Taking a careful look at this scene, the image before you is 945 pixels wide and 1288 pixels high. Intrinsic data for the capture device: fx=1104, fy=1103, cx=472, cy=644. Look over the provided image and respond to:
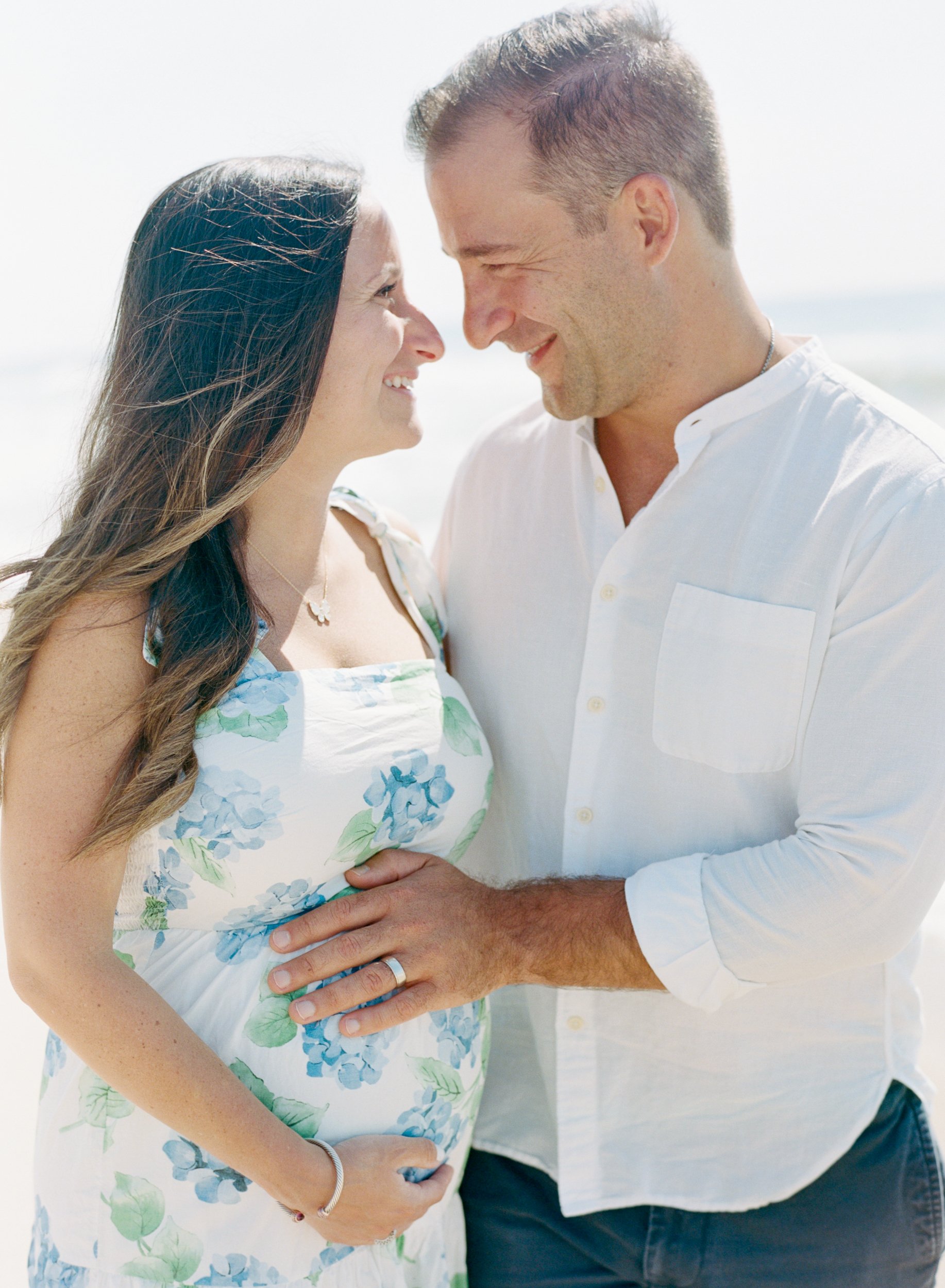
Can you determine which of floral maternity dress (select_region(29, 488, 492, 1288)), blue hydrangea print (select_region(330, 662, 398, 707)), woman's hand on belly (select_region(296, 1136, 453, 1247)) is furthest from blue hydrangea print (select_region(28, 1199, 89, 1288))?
blue hydrangea print (select_region(330, 662, 398, 707))

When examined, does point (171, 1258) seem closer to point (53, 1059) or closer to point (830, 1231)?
point (53, 1059)

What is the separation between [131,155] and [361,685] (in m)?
15.8

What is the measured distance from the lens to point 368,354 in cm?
198

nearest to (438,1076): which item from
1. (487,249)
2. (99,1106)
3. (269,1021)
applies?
(269,1021)

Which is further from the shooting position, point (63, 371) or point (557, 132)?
point (63, 371)

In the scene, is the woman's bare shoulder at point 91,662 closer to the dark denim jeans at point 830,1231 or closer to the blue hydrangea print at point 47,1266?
the blue hydrangea print at point 47,1266

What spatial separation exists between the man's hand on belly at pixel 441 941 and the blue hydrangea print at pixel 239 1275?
0.36 m

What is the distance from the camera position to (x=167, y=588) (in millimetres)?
1743

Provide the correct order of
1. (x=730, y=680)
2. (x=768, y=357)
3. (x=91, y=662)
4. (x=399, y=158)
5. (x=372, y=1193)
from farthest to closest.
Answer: (x=399, y=158) → (x=768, y=357) → (x=730, y=680) → (x=372, y=1193) → (x=91, y=662)

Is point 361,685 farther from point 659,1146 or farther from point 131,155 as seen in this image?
point 131,155

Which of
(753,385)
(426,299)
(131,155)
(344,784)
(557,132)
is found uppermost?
(131,155)

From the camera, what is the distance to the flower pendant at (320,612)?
2025mm

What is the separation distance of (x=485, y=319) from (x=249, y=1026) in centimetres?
142

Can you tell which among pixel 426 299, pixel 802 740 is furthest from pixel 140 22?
pixel 802 740
